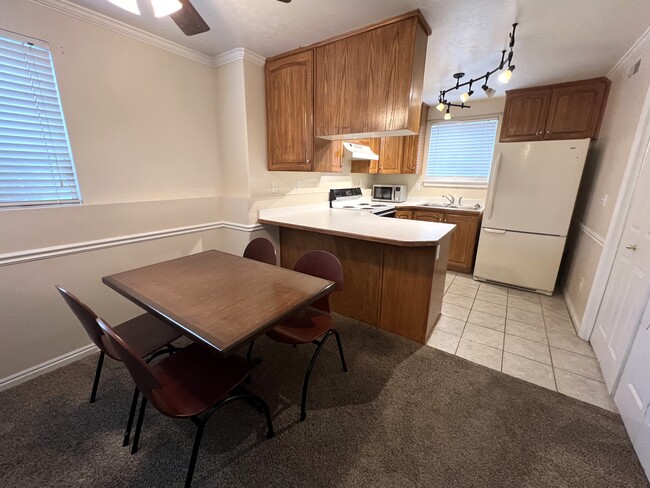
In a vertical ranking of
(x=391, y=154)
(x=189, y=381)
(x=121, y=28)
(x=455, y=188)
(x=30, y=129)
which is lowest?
(x=189, y=381)

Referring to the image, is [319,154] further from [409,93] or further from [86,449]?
[86,449]

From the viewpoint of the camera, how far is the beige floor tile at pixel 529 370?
5.91 feet

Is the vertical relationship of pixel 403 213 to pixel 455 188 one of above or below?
below

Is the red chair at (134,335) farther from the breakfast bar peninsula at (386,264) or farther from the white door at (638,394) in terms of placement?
the white door at (638,394)

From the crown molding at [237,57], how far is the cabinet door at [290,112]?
10cm

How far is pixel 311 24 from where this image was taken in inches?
74.7

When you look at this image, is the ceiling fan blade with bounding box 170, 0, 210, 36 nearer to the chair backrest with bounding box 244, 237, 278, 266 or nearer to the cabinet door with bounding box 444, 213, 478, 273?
the chair backrest with bounding box 244, 237, 278, 266

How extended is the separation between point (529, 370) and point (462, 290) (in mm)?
1374

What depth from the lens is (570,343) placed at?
2.22 m

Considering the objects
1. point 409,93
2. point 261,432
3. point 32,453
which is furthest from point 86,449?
point 409,93

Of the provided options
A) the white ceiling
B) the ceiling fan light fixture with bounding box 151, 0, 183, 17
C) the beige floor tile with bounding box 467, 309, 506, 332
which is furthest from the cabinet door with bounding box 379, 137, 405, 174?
the ceiling fan light fixture with bounding box 151, 0, 183, 17

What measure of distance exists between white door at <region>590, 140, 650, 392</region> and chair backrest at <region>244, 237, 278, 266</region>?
232 cm

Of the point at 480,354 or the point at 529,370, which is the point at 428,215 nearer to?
the point at 480,354

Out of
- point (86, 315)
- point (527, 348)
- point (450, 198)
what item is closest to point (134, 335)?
point (86, 315)
